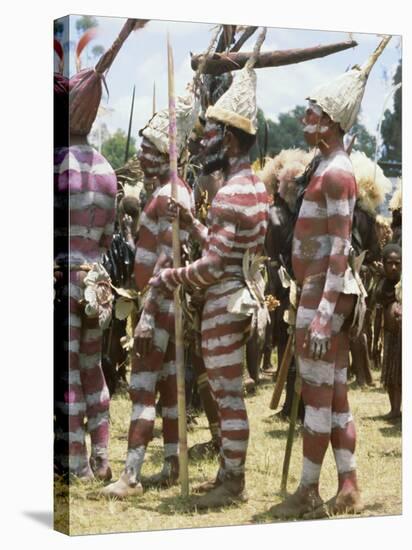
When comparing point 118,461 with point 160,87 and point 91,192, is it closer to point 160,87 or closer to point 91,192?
point 91,192

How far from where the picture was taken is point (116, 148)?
10.3m

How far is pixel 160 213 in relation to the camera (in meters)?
10.4

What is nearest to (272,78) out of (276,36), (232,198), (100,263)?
(276,36)

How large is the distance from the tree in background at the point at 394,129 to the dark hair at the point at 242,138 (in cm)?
112

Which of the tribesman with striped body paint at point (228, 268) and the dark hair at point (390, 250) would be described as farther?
the dark hair at point (390, 250)

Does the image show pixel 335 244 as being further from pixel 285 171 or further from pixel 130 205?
Answer: pixel 130 205

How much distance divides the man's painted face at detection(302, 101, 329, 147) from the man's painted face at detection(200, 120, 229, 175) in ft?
1.90

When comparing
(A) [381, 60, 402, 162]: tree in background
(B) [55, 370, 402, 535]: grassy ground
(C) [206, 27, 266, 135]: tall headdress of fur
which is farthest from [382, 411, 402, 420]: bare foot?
(C) [206, 27, 266, 135]: tall headdress of fur

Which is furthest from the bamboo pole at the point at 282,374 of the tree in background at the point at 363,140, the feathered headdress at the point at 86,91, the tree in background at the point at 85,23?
the tree in background at the point at 85,23

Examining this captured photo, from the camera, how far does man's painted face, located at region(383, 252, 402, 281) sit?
1146cm

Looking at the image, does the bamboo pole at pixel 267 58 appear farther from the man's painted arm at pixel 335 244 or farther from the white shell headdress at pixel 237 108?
the man's painted arm at pixel 335 244

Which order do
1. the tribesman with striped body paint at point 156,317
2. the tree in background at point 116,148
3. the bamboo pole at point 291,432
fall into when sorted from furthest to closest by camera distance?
the bamboo pole at point 291,432
the tribesman with striped body paint at point 156,317
the tree in background at point 116,148

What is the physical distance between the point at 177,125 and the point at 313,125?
0.89 m

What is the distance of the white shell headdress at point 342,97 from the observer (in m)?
10.7
